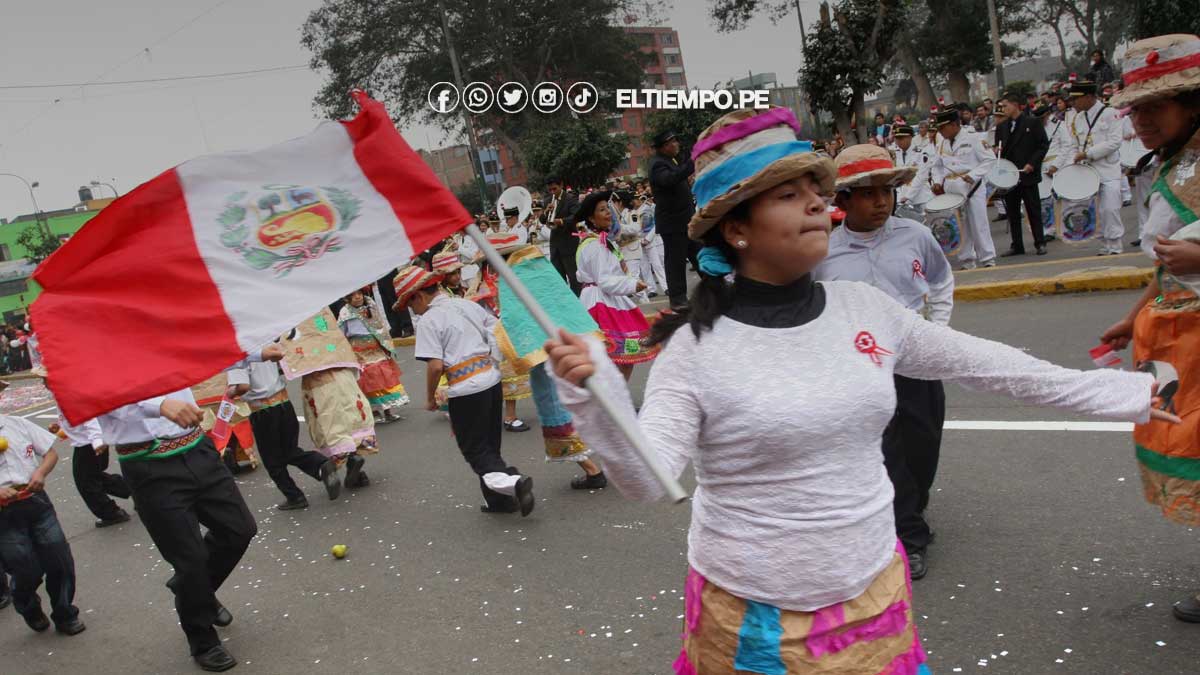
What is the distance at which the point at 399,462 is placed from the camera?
7.95m

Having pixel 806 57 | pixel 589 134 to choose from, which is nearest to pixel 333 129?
pixel 806 57

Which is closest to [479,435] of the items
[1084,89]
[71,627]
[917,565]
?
[71,627]

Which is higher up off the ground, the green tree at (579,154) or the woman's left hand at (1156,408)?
the green tree at (579,154)

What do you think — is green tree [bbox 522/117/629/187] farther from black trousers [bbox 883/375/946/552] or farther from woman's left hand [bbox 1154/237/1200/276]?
woman's left hand [bbox 1154/237/1200/276]

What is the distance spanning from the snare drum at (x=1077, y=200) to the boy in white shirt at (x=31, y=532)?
998 centimetres

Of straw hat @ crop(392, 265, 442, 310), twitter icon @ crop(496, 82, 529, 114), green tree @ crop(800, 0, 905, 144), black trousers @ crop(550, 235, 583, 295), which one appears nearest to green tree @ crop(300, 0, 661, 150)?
twitter icon @ crop(496, 82, 529, 114)

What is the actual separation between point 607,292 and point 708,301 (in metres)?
5.26

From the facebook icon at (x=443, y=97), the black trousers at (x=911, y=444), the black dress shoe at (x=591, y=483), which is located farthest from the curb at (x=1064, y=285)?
the facebook icon at (x=443, y=97)

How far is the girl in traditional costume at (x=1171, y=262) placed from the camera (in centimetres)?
298

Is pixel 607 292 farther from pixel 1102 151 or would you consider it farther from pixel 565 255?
pixel 1102 151

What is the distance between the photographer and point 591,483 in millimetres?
6219

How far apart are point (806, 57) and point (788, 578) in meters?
23.0

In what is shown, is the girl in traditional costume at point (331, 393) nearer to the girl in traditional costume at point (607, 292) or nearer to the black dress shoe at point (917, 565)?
the girl in traditional costume at point (607, 292)

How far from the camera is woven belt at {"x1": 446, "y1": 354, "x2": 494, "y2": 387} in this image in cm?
602
